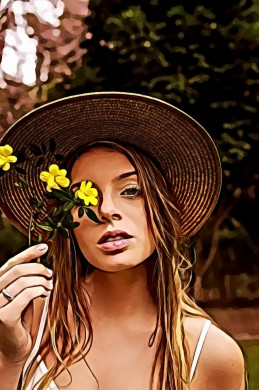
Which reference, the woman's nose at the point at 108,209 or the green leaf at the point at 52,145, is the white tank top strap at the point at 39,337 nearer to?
the woman's nose at the point at 108,209

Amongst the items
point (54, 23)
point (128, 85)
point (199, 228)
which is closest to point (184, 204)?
point (199, 228)

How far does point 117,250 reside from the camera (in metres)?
1.48

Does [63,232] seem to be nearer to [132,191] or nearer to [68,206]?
[68,206]

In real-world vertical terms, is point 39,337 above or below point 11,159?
below

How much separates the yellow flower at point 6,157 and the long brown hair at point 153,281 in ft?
0.42

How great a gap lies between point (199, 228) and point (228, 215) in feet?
0.26

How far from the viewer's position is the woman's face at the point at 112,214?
148 cm

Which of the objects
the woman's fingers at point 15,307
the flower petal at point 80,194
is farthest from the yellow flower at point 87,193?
the woman's fingers at point 15,307

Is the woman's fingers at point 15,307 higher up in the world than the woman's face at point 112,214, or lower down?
lower down

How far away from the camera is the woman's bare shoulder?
149cm

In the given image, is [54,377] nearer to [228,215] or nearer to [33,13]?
[228,215]

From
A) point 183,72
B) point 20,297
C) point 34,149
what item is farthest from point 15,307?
point 183,72

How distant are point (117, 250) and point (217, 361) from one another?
1.06 ft

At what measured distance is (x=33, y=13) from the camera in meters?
1.64
